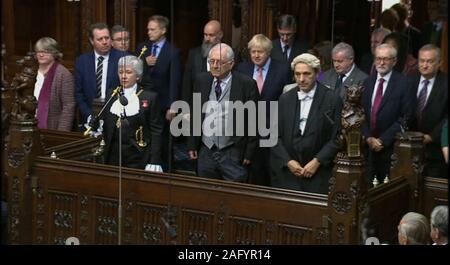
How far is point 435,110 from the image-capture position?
16.9ft

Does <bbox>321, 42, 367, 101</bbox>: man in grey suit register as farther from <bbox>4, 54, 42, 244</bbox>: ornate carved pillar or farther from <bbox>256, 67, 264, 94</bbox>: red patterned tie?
<bbox>4, 54, 42, 244</bbox>: ornate carved pillar

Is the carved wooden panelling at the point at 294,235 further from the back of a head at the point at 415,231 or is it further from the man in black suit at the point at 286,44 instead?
the man in black suit at the point at 286,44

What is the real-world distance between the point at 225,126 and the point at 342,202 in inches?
48.4

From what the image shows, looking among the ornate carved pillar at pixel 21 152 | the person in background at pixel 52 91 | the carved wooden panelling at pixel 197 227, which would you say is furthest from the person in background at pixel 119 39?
the carved wooden panelling at pixel 197 227

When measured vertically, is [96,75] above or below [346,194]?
above

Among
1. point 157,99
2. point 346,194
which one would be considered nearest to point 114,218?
point 157,99

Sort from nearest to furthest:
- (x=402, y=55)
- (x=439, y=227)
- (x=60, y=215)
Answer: (x=439, y=227) → (x=60, y=215) → (x=402, y=55)

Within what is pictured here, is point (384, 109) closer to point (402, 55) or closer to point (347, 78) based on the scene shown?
point (347, 78)

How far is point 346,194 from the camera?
419 centimetres

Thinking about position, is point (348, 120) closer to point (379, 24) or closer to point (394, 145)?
point (394, 145)

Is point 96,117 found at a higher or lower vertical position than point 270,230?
higher

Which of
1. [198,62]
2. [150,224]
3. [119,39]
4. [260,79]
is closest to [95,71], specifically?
[119,39]

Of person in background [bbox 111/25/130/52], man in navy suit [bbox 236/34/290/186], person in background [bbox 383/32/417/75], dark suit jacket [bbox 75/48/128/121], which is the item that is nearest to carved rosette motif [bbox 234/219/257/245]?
man in navy suit [bbox 236/34/290/186]

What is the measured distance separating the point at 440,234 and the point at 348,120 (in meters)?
0.72
